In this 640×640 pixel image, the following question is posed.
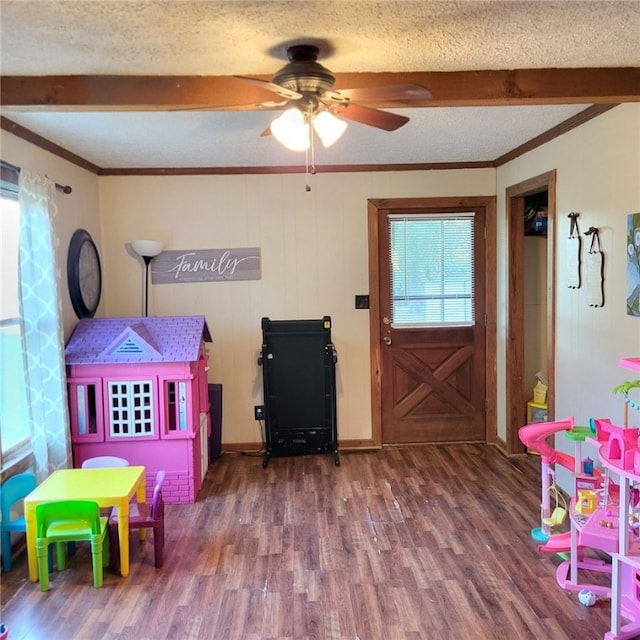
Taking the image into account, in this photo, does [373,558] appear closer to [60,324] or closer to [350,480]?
[350,480]

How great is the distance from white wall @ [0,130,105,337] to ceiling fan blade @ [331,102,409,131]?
1.89 metres

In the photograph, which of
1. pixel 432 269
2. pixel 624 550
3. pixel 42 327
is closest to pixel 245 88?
pixel 42 327

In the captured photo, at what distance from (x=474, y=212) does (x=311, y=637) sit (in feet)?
11.0

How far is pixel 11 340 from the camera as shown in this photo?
3.05 metres

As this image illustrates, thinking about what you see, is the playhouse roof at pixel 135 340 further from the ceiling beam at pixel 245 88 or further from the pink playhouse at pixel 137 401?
the ceiling beam at pixel 245 88

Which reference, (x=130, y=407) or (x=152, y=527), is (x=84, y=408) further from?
(x=152, y=527)

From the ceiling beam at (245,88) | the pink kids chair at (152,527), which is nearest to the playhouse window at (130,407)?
the pink kids chair at (152,527)

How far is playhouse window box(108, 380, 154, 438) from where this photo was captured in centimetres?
349

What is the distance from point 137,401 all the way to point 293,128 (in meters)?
2.16

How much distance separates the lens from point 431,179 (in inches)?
173

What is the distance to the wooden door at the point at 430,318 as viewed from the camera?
14.6ft

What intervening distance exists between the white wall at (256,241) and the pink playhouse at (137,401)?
33.0 inches

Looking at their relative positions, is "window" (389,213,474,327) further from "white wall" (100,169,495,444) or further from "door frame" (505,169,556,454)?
"door frame" (505,169,556,454)

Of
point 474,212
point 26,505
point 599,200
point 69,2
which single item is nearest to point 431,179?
point 474,212
